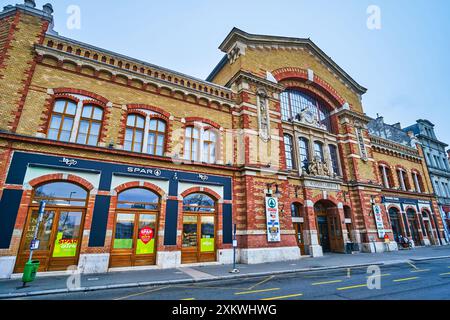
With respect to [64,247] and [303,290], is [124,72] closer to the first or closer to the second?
[64,247]

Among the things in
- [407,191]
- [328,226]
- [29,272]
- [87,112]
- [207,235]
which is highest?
[87,112]

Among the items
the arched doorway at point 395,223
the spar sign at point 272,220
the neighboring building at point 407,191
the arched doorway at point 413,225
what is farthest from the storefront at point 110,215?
the arched doorway at point 413,225

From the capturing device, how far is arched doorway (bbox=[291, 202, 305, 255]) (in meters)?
17.2

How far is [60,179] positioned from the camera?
1079 centimetres

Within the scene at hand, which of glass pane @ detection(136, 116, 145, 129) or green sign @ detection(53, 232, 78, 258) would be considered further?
glass pane @ detection(136, 116, 145, 129)

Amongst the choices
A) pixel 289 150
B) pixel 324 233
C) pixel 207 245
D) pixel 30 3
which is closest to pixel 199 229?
pixel 207 245

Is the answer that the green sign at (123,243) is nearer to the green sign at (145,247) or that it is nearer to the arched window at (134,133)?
the green sign at (145,247)

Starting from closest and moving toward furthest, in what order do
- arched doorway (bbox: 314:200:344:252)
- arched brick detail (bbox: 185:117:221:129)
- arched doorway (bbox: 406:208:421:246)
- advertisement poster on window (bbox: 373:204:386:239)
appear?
arched brick detail (bbox: 185:117:221:129), arched doorway (bbox: 314:200:344:252), advertisement poster on window (bbox: 373:204:386:239), arched doorway (bbox: 406:208:421:246)

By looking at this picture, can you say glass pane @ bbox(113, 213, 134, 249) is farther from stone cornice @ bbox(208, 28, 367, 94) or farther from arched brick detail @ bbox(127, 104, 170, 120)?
stone cornice @ bbox(208, 28, 367, 94)

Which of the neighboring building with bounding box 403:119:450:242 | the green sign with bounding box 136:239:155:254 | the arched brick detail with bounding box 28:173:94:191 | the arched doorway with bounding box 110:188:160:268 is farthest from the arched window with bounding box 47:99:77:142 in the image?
the neighboring building with bounding box 403:119:450:242

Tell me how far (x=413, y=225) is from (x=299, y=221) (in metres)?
17.0

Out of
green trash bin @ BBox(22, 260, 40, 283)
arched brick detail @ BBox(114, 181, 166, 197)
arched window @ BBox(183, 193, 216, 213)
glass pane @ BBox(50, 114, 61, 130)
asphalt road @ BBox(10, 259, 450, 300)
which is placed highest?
glass pane @ BBox(50, 114, 61, 130)

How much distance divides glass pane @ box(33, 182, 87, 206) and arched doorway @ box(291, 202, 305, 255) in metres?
14.0

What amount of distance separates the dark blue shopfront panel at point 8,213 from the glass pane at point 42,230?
609mm
